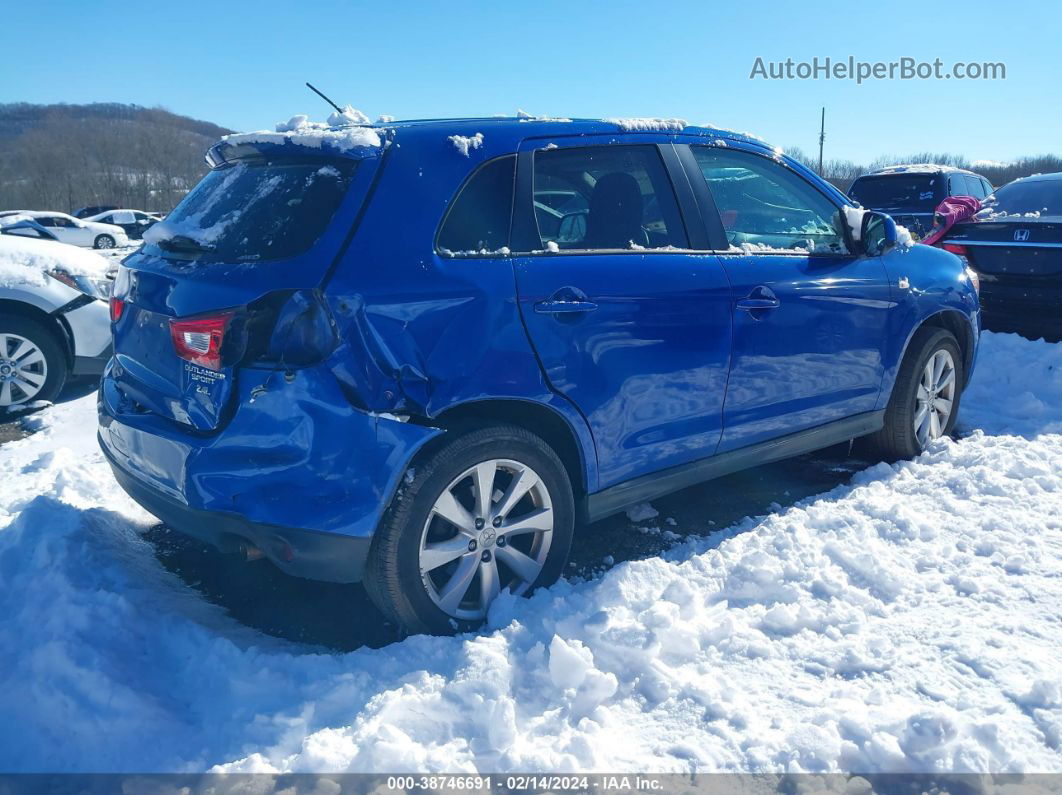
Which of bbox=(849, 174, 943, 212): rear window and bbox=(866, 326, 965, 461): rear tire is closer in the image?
bbox=(866, 326, 965, 461): rear tire

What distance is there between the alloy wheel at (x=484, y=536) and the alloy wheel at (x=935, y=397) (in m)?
2.76

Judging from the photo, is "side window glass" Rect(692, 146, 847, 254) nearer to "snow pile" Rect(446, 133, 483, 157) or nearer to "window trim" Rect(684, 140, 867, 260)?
"window trim" Rect(684, 140, 867, 260)

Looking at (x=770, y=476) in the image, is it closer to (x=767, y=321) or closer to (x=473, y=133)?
(x=767, y=321)

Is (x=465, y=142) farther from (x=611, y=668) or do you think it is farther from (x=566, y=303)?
(x=611, y=668)

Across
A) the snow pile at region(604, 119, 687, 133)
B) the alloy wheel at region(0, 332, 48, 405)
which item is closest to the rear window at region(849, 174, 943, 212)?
the snow pile at region(604, 119, 687, 133)

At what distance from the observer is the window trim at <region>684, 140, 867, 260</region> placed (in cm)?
339

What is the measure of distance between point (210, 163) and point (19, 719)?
6.84 ft

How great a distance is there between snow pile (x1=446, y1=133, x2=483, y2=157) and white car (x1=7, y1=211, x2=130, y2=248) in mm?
30180

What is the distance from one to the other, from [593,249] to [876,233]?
6.29 feet

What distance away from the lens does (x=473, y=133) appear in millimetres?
2811

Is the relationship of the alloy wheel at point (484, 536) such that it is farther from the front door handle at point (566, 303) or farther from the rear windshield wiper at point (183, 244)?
the rear windshield wiper at point (183, 244)

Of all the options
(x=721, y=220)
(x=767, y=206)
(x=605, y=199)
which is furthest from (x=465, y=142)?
(x=767, y=206)

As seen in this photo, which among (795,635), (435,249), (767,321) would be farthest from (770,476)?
(435,249)

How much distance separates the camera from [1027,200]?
7422mm
